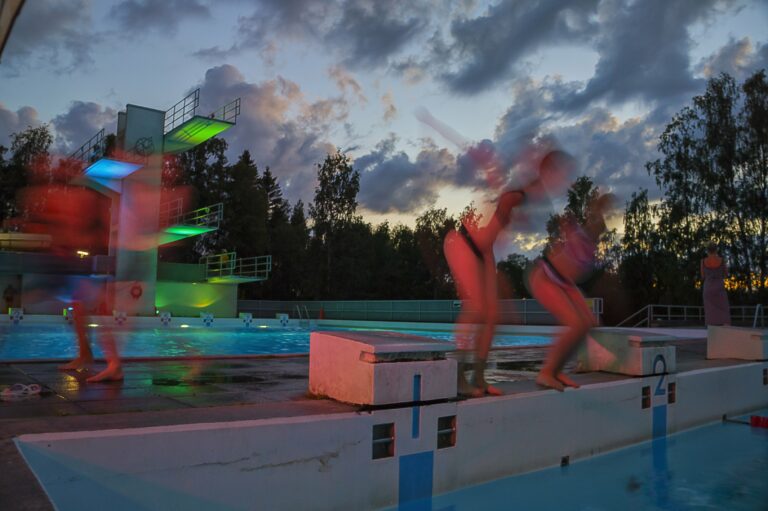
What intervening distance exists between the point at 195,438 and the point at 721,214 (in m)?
31.4

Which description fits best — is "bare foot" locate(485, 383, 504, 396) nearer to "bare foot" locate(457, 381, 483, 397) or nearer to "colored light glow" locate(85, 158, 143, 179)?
"bare foot" locate(457, 381, 483, 397)

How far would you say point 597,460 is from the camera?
190 inches

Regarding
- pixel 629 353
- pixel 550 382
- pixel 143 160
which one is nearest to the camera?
pixel 550 382

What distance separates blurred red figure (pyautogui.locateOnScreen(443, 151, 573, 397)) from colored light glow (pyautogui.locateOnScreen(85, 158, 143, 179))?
80.5ft

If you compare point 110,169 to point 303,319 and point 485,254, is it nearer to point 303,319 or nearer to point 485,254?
point 303,319

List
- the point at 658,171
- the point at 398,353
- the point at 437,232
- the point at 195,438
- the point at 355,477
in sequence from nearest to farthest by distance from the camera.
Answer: the point at 195,438
the point at 355,477
the point at 398,353
the point at 658,171
the point at 437,232

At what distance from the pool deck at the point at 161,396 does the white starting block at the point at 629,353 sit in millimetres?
183

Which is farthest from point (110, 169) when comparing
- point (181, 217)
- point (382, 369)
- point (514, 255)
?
point (514, 255)

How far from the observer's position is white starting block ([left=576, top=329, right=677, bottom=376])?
5.47 meters

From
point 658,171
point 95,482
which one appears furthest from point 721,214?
point 95,482

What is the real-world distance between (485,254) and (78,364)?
4522mm

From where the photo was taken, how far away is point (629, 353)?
556cm

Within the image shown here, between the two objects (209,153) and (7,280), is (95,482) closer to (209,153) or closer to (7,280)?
(7,280)

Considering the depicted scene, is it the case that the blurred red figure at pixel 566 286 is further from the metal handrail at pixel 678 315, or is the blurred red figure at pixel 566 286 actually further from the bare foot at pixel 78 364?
the metal handrail at pixel 678 315
